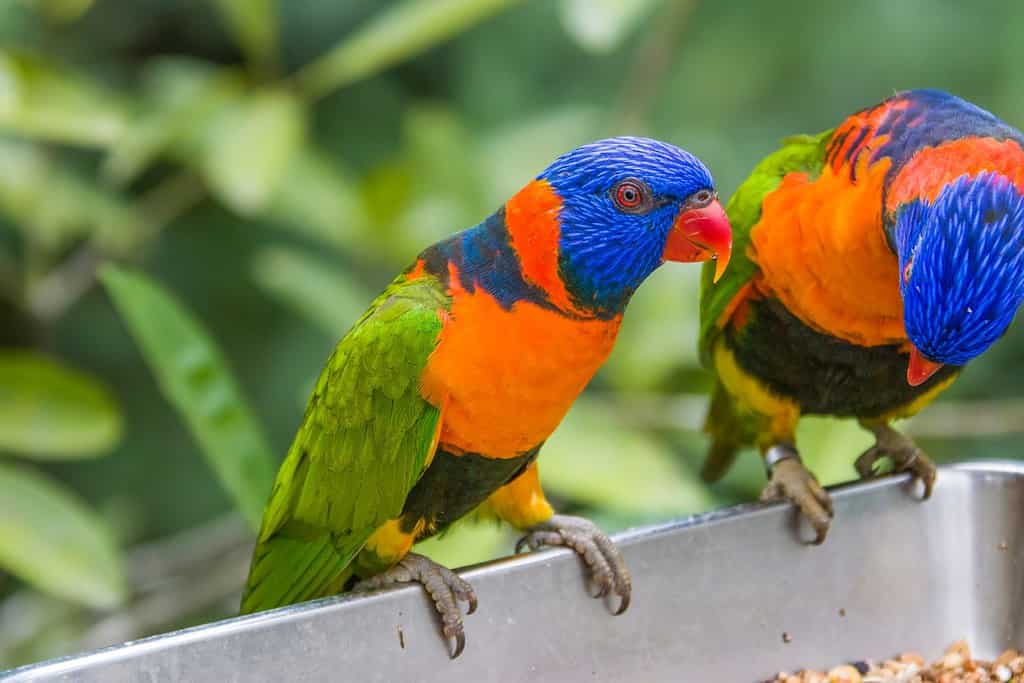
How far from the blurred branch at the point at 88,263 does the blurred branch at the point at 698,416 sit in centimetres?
132

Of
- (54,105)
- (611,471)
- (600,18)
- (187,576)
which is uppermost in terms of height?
(54,105)

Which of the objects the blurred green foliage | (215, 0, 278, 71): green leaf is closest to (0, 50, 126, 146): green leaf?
the blurred green foliage

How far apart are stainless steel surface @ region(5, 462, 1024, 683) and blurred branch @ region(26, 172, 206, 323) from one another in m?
1.83

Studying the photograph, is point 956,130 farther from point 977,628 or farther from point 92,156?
point 92,156

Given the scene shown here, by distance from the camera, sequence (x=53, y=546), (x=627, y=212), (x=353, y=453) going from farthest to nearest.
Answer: (x=53, y=546), (x=353, y=453), (x=627, y=212)

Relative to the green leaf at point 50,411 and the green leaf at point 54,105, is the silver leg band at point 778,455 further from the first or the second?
the green leaf at point 54,105

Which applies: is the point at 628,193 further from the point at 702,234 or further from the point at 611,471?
the point at 611,471

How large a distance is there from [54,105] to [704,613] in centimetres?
165

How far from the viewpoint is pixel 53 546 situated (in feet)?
6.68

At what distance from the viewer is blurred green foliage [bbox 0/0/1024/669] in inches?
84.7

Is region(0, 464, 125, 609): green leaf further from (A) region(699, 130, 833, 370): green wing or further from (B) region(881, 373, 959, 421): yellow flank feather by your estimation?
(B) region(881, 373, 959, 421): yellow flank feather

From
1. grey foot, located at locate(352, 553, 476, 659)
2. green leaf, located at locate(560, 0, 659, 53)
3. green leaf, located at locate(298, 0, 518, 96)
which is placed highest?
green leaf, located at locate(298, 0, 518, 96)

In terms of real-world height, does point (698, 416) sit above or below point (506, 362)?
below

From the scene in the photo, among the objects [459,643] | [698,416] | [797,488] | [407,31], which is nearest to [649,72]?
[407,31]
